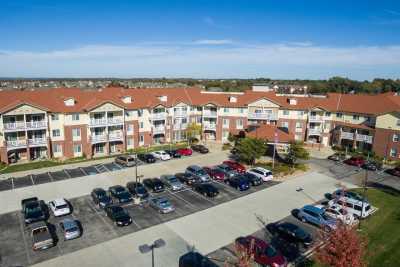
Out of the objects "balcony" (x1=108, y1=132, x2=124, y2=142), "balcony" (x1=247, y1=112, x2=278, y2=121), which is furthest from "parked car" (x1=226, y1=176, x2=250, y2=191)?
"balcony" (x1=247, y1=112, x2=278, y2=121)

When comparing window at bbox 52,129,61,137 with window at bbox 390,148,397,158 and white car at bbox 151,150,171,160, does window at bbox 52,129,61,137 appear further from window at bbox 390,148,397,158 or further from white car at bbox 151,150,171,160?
window at bbox 390,148,397,158

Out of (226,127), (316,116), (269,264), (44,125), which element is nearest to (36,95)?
(44,125)

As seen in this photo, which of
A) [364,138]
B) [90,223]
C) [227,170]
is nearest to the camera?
[90,223]

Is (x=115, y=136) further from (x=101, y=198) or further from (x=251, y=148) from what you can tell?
(x=251, y=148)

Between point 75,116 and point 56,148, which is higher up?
point 75,116

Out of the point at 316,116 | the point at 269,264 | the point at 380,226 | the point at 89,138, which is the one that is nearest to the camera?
the point at 269,264

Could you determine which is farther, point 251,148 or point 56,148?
point 56,148

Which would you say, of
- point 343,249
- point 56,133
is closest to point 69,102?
point 56,133

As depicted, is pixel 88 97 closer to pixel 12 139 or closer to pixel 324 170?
pixel 12 139
